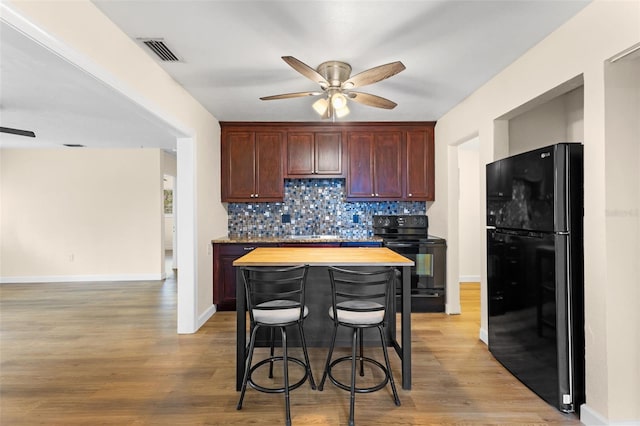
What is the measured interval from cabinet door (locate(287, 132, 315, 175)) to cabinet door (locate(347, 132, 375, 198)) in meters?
0.54

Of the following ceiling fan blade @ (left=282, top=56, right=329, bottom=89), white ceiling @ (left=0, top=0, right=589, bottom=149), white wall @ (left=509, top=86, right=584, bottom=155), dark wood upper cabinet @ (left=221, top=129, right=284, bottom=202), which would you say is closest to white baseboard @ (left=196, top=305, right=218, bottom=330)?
dark wood upper cabinet @ (left=221, top=129, right=284, bottom=202)

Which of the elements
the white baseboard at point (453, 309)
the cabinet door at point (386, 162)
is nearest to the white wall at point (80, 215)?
the cabinet door at point (386, 162)

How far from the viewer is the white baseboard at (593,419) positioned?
1.80 metres

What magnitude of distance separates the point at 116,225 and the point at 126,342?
3.52m

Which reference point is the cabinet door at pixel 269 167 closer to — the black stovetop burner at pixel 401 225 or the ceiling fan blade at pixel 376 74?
the black stovetop burner at pixel 401 225

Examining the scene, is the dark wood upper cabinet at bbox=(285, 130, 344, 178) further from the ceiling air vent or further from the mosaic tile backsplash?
the ceiling air vent

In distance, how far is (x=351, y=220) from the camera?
4.73 metres

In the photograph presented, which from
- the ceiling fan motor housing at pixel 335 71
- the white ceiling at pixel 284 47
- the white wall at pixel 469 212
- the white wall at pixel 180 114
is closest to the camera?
the white wall at pixel 180 114

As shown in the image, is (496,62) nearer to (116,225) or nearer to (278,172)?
(278,172)

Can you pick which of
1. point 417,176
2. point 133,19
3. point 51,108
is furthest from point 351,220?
point 51,108

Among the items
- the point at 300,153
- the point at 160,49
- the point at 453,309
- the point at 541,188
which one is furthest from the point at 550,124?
the point at 160,49

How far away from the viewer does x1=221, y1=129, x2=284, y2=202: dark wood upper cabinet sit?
4449 millimetres

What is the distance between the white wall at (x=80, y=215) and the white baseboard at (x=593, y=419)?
620cm

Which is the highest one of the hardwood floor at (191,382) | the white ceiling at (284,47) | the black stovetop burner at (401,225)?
the white ceiling at (284,47)
